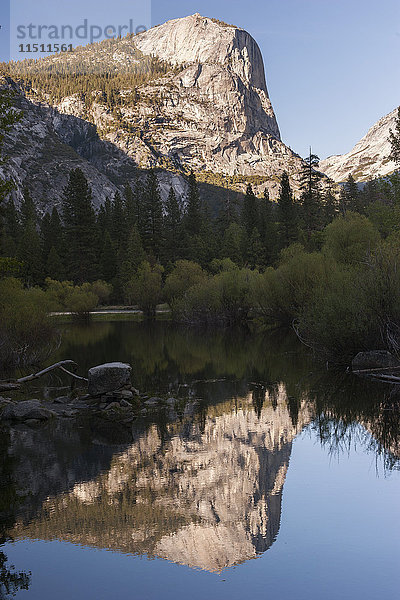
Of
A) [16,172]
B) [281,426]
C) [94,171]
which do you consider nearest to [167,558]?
[281,426]

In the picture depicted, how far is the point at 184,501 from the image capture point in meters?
9.94

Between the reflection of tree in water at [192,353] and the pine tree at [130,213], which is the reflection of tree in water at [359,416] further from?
the pine tree at [130,213]

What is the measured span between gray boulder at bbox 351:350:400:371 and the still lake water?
2026 mm

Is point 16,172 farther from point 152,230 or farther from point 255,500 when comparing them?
point 255,500

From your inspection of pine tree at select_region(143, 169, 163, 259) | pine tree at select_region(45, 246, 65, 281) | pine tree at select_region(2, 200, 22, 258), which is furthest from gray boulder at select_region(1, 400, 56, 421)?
pine tree at select_region(143, 169, 163, 259)

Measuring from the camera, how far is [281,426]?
15164mm

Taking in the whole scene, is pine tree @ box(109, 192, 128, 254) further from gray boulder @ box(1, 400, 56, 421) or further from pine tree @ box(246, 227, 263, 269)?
gray boulder @ box(1, 400, 56, 421)

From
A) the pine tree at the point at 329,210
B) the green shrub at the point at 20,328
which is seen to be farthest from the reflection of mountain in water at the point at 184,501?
the pine tree at the point at 329,210

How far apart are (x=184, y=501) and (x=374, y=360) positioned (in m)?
13.7

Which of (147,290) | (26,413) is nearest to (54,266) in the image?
(147,290)

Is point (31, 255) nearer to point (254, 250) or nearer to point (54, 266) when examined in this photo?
point (54, 266)

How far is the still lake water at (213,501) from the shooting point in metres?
7.31

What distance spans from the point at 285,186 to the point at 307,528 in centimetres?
8701

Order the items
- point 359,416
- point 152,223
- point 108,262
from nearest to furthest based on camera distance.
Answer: point 359,416 < point 108,262 < point 152,223
